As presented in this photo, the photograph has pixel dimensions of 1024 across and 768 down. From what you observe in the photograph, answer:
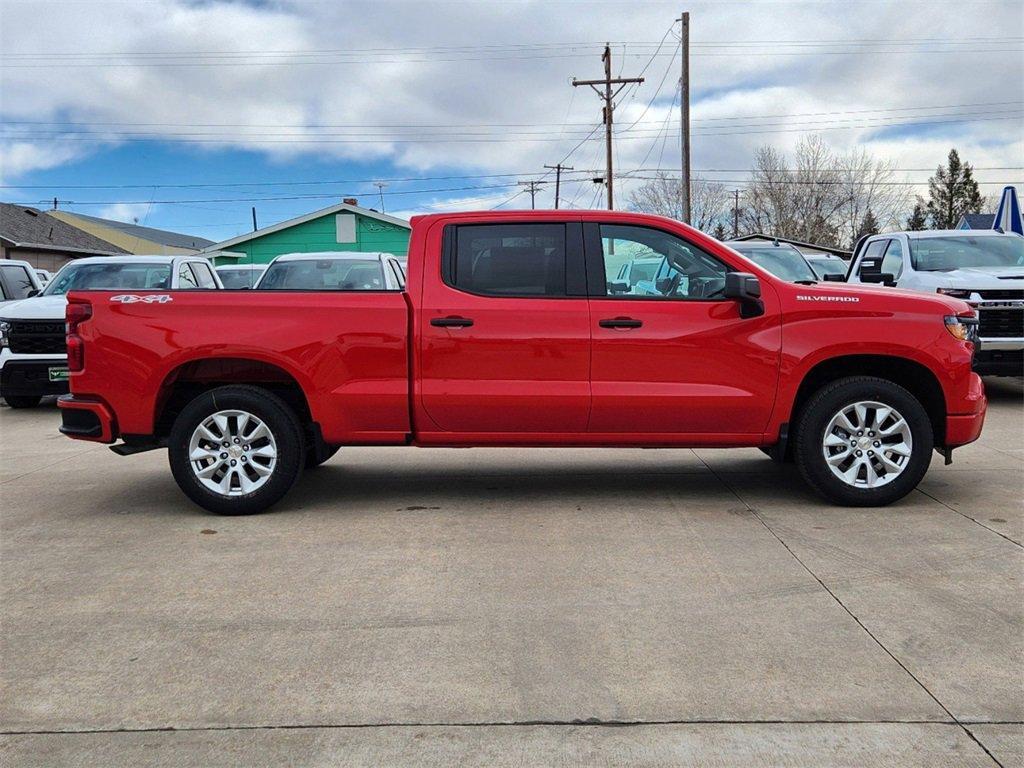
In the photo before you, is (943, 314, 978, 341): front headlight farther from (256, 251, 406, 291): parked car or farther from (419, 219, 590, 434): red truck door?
(256, 251, 406, 291): parked car

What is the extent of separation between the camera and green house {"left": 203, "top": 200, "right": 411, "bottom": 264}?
3525cm

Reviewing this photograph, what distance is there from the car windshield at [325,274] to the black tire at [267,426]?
6.33 meters

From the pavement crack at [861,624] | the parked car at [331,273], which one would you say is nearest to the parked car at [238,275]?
the parked car at [331,273]

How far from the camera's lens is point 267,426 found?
602 centimetres

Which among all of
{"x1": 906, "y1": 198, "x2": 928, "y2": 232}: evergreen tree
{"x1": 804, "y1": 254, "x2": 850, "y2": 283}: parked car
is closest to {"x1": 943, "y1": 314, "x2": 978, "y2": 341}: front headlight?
{"x1": 804, "y1": 254, "x2": 850, "y2": 283}: parked car

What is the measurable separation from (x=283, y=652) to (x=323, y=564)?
47.0 inches

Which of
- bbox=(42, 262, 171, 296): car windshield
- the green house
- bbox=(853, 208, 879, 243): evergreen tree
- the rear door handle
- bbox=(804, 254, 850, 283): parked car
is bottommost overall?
the rear door handle

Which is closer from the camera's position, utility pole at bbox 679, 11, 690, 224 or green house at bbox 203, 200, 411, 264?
utility pole at bbox 679, 11, 690, 224

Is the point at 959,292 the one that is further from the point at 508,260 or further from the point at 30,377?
the point at 30,377

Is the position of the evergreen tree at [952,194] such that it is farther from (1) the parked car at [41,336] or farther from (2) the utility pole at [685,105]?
(1) the parked car at [41,336]

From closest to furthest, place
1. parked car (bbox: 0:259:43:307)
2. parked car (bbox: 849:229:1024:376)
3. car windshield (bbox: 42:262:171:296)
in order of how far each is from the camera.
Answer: parked car (bbox: 849:229:1024:376)
car windshield (bbox: 42:262:171:296)
parked car (bbox: 0:259:43:307)

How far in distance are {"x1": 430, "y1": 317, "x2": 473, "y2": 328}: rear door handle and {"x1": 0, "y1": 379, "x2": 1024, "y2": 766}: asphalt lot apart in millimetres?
1218

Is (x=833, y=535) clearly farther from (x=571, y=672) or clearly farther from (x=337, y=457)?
(x=337, y=457)

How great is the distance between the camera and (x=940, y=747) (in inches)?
121
